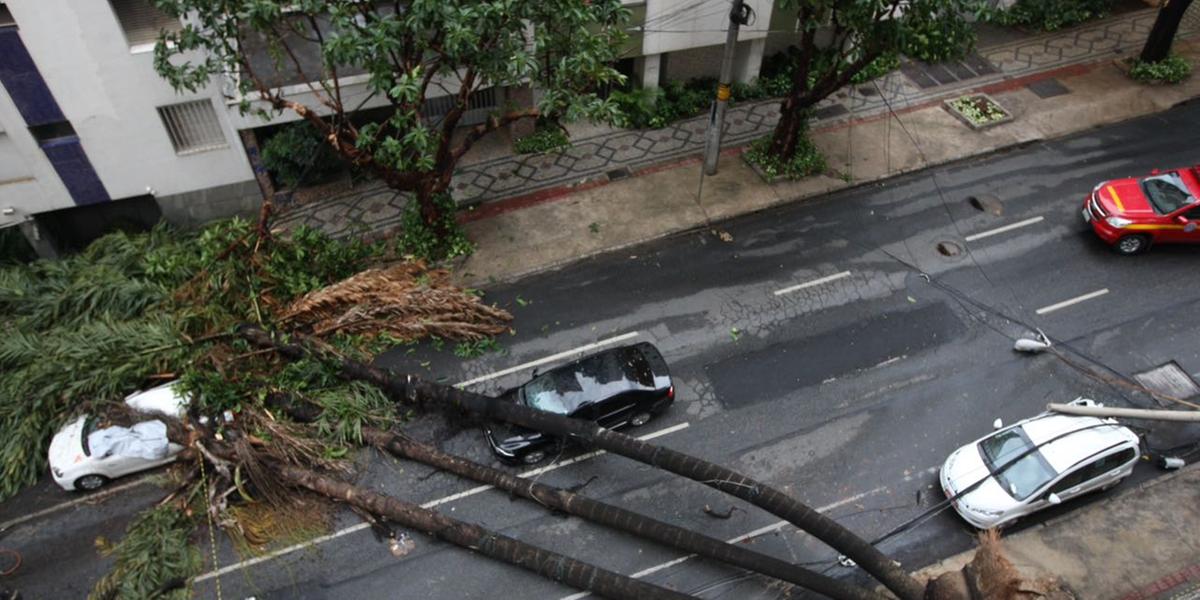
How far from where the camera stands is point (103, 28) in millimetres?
16922

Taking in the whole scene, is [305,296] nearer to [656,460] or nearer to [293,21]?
[293,21]

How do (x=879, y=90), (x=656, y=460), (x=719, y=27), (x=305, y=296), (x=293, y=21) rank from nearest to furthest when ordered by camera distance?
(x=656, y=460)
(x=305, y=296)
(x=293, y=21)
(x=719, y=27)
(x=879, y=90)

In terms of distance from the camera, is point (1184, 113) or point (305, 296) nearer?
point (305, 296)

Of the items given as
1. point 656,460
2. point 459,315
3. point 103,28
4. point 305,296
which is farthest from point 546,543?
point 103,28

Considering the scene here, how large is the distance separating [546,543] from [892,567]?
19.6 feet

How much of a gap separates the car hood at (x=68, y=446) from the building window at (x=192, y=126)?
7.46 m

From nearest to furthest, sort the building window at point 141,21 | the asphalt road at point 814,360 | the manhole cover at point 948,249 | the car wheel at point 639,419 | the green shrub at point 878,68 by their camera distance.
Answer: the asphalt road at point 814,360 < the car wheel at point 639,419 < the building window at point 141,21 < the manhole cover at point 948,249 < the green shrub at point 878,68

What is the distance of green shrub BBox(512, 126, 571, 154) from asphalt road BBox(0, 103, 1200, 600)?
14.9 ft

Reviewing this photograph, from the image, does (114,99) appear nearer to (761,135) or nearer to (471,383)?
(471,383)

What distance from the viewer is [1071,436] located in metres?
14.3

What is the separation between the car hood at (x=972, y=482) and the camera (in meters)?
13.9

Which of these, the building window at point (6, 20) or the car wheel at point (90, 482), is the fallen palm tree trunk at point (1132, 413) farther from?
the building window at point (6, 20)

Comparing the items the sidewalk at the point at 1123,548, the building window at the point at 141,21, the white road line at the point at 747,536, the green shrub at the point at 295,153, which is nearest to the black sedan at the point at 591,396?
the white road line at the point at 747,536

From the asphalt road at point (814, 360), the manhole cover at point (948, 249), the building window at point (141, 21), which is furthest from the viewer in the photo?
the manhole cover at point (948, 249)
